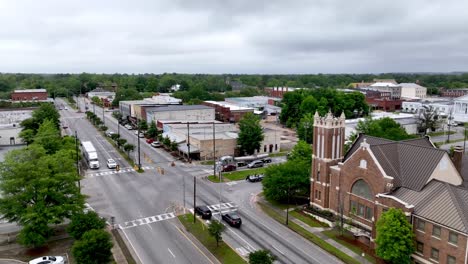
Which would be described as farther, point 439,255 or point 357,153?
point 357,153

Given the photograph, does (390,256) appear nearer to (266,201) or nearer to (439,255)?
(439,255)

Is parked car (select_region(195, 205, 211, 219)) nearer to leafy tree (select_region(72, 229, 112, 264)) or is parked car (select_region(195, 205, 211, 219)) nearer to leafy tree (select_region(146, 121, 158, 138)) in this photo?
leafy tree (select_region(72, 229, 112, 264))

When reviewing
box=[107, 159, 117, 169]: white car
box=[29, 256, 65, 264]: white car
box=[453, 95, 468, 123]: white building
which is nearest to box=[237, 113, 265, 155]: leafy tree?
box=[107, 159, 117, 169]: white car

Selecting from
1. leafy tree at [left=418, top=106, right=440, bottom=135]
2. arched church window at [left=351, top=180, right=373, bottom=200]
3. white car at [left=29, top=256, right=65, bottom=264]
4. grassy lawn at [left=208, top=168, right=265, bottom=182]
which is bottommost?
white car at [left=29, top=256, right=65, bottom=264]

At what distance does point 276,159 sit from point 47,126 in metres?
48.8

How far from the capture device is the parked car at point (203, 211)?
152 ft

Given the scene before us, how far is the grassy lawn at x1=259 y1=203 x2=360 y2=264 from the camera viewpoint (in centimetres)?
3703

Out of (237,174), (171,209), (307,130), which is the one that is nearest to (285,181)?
(171,209)

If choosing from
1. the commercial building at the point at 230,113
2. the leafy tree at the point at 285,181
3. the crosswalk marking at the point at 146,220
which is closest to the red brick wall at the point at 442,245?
the leafy tree at the point at 285,181

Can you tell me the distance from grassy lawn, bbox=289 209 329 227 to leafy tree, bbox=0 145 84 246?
26.0 meters

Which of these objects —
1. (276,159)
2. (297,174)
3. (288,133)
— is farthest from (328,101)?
(297,174)

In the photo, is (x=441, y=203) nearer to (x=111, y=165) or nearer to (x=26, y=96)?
(x=111, y=165)

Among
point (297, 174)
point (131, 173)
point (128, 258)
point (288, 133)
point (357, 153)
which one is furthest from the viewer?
point (288, 133)

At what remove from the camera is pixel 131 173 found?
6688 cm
